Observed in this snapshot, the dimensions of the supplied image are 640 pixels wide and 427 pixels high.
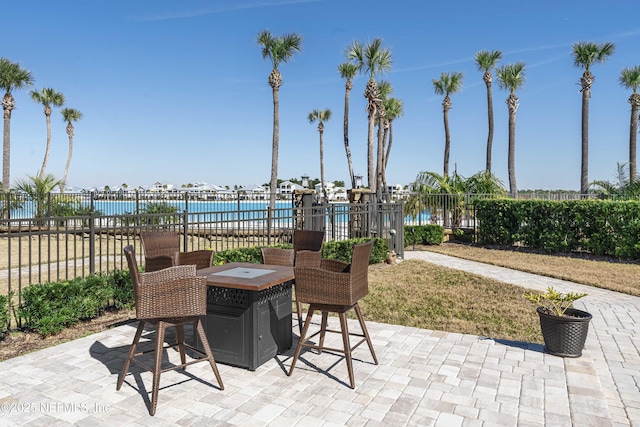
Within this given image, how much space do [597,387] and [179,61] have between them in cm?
1846

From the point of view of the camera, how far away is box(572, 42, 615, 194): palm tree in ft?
73.8

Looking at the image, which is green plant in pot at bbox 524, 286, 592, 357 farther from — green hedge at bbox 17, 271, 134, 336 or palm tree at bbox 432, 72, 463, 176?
palm tree at bbox 432, 72, 463, 176

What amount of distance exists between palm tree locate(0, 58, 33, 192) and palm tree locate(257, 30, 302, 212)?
14.6 metres

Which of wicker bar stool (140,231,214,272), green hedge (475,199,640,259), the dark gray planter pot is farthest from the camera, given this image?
green hedge (475,199,640,259)

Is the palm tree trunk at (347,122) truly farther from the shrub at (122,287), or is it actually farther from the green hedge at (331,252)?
the shrub at (122,287)

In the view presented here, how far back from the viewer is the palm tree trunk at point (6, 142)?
23359 millimetres

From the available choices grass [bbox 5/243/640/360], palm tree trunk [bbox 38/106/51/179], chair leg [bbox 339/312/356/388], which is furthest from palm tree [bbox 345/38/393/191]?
palm tree trunk [bbox 38/106/51/179]

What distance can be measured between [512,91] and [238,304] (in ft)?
88.8

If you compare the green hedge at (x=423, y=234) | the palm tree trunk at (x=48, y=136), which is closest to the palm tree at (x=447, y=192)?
the green hedge at (x=423, y=234)

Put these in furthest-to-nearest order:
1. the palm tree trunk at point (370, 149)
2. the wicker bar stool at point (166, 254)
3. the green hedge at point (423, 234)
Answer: the palm tree trunk at point (370, 149)
the green hedge at point (423, 234)
the wicker bar stool at point (166, 254)

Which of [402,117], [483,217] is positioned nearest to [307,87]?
[402,117]

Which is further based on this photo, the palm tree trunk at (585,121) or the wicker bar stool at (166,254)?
the palm tree trunk at (585,121)

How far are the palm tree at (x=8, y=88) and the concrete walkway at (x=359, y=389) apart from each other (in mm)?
25046

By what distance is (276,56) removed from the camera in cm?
2233
